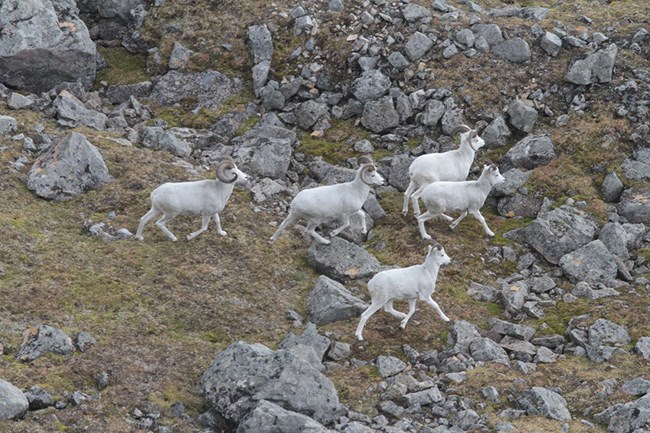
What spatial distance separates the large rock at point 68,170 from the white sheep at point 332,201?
4.61m

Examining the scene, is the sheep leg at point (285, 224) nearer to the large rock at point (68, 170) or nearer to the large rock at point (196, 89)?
the large rock at point (68, 170)

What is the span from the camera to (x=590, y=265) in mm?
20250

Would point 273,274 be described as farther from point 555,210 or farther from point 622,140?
point 622,140

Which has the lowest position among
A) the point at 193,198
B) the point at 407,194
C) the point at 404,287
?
the point at 407,194

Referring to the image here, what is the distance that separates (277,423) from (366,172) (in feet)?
25.6

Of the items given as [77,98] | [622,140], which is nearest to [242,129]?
[77,98]

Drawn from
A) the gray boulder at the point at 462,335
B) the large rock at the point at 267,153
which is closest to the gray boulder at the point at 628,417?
the gray boulder at the point at 462,335

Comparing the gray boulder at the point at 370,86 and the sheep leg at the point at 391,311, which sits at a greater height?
the sheep leg at the point at 391,311

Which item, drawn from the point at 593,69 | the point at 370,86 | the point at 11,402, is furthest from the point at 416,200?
the point at 11,402

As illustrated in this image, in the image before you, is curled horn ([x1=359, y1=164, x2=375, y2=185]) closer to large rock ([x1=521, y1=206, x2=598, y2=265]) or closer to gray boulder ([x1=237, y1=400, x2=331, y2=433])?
large rock ([x1=521, y1=206, x2=598, y2=265])

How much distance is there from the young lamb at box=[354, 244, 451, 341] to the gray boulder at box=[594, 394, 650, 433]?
3.87 meters

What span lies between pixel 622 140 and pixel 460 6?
25.6 feet

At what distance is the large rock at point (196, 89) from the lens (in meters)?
27.5

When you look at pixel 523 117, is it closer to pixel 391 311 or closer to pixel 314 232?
pixel 314 232
